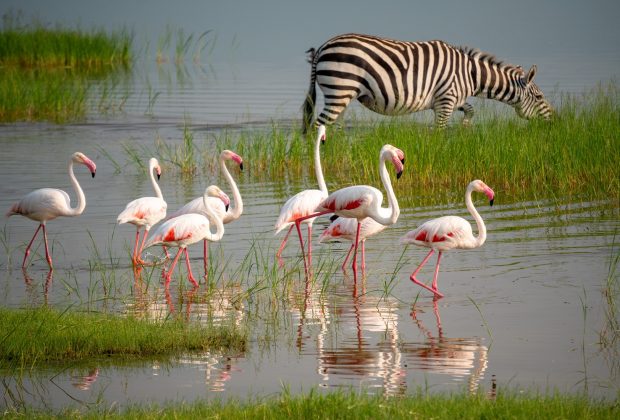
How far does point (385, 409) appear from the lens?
5879mm

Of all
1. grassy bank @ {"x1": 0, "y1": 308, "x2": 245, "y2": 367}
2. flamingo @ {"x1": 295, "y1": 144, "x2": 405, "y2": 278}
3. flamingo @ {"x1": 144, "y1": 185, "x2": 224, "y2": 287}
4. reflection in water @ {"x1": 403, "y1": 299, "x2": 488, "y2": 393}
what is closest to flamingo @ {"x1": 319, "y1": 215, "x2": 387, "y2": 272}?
flamingo @ {"x1": 295, "y1": 144, "x2": 405, "y2": 278}

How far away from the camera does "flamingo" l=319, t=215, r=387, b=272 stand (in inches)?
403

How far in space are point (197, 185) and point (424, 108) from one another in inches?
163

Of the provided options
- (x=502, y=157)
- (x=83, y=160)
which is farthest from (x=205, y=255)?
(x=502, y=157)

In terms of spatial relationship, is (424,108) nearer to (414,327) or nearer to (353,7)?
(414,327)

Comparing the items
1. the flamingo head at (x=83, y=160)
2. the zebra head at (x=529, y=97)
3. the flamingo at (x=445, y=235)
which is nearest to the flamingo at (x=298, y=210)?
the flamingo at (x=445, y=235)

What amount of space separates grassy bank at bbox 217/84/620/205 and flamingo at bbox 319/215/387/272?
2.82 meters

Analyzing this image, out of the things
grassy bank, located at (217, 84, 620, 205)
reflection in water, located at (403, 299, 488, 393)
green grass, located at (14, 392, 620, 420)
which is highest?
grassy bank, located at (217, 84, 620, 205)

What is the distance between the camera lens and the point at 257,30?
188 ft

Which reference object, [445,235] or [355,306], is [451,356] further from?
[445,235]

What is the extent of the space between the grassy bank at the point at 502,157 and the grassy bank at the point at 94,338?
5.91m

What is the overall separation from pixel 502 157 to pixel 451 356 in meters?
6.48

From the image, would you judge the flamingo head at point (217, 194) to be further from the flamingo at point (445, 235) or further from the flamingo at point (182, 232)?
the flamingo at point (445, 235)

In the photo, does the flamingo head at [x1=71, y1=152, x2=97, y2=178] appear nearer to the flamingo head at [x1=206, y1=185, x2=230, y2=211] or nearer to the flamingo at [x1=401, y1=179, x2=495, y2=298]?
the flamingo head at [x1=206, y1=185, x2=230, y2=211]
